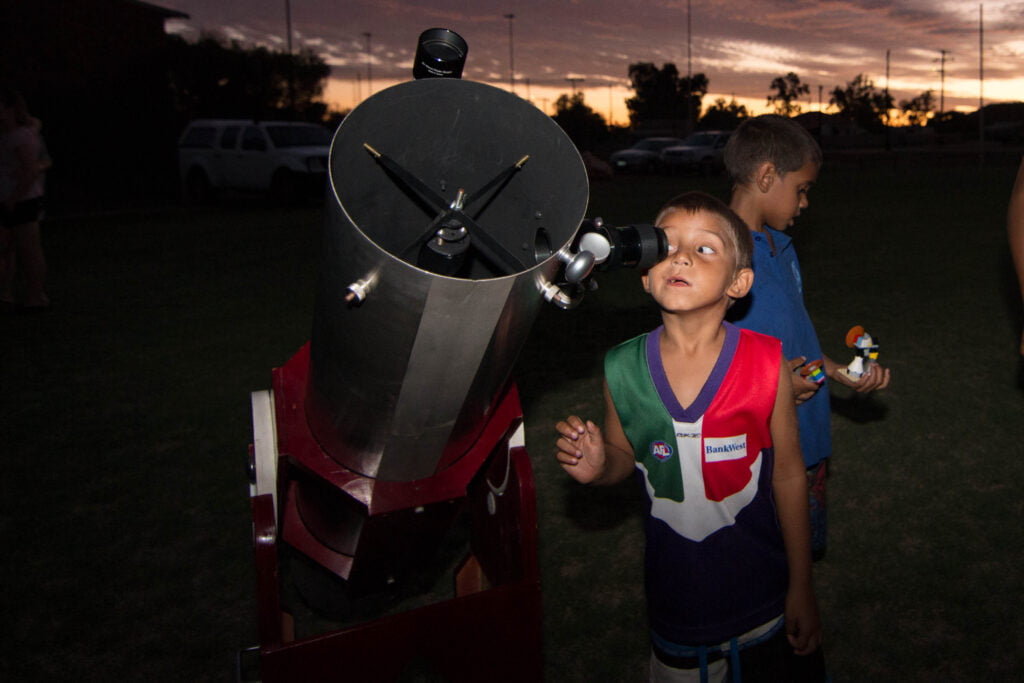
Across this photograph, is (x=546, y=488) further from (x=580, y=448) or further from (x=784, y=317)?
(x=580, y=448)

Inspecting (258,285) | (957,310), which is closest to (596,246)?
(957,310)

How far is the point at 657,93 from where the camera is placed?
9119 centimetres

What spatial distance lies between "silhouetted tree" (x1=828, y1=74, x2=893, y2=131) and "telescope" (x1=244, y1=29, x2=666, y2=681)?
9823cm

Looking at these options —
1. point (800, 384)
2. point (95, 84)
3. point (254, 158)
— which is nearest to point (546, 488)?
point (800, 384)

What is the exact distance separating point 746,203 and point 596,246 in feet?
3.57

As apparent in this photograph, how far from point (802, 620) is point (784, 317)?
817 millimetres

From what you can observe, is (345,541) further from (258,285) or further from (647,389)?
(258,285)

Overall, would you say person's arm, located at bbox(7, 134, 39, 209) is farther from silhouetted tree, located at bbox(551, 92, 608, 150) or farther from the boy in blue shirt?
silhouetted tree, located at bbox(551, 92, 608, 150)

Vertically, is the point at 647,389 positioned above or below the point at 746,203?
below

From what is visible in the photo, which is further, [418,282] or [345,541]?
[345,541]

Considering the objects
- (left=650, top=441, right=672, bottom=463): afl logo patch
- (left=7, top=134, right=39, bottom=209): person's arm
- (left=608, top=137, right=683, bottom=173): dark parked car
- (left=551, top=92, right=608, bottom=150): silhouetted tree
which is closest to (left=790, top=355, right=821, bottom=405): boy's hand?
(left=650, top=441, right=672, bottom=463): afl logo patch

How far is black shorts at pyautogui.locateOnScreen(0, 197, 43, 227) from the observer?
6.69 meters

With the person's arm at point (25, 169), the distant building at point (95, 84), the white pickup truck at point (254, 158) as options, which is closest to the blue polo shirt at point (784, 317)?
the person's arm at point (25, 169)

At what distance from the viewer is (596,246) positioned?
1372 mm
